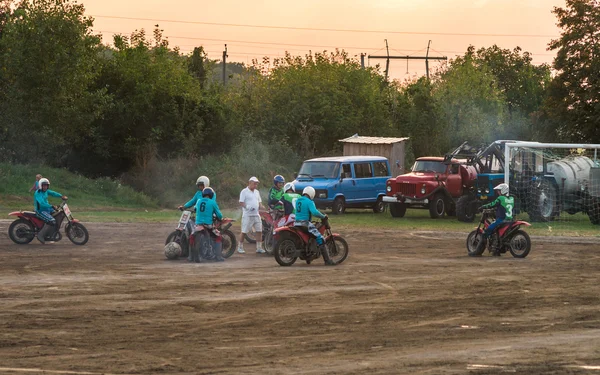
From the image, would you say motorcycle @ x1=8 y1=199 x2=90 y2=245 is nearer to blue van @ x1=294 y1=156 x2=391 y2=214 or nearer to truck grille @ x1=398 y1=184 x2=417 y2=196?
blue van @ x1=294 y1=156 x2=391 y2=214

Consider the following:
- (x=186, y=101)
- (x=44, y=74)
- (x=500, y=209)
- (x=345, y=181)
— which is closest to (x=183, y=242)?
→ (x=500, y=209)

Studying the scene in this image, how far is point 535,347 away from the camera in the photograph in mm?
11781

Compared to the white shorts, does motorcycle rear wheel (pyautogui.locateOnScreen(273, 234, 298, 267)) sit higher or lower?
lower

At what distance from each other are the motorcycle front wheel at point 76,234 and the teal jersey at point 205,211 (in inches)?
183

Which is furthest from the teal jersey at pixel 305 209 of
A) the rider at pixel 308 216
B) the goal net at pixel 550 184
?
the goal net at pixel 550 184

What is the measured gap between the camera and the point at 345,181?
37938 mm

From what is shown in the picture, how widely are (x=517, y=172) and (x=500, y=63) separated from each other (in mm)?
75244

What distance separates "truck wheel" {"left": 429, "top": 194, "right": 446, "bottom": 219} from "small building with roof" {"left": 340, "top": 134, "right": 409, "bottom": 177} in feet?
31.9

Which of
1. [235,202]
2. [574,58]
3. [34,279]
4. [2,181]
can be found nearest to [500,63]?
[574,58]

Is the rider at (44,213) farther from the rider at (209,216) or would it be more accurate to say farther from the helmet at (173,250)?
the rider at (209,216)

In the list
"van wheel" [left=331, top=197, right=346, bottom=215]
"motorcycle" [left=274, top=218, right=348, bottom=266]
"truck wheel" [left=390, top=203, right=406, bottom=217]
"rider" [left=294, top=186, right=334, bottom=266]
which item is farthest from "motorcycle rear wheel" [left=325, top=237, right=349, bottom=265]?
"truck wheel" [left=390, top=203, right=406, bottom=217]

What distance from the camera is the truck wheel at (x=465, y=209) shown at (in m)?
35.2

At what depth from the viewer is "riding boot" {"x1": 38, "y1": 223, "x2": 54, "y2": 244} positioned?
2414 cm

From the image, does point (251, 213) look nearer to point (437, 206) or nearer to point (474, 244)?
point (474, 244)
